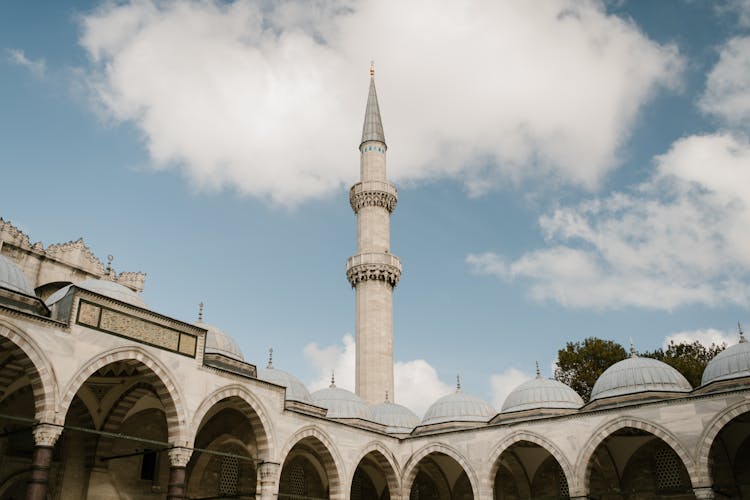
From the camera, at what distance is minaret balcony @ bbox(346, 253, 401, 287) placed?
89.1 feet

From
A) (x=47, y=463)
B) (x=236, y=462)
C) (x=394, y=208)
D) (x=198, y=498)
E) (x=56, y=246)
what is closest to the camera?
(x=47, y=463)

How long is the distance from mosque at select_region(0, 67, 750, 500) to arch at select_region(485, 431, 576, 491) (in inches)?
1.6

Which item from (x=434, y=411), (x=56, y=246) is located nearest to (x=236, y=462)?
(x=434, y=411)

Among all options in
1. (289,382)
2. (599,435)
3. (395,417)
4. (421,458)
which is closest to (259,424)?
(289,382)

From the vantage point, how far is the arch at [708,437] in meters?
15.9

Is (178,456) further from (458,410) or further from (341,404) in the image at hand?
(458,410)

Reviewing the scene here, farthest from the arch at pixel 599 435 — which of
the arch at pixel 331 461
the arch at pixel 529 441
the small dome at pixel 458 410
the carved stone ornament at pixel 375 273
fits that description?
the carved stone ornament at pixel 375 273

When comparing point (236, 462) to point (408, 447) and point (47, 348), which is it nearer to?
point (408, 447)

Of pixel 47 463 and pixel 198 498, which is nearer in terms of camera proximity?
pixel 47 463

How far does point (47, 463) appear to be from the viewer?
39.5 ft

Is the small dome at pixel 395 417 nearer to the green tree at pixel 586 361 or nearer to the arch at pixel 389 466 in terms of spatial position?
the arch at pixel 389 466

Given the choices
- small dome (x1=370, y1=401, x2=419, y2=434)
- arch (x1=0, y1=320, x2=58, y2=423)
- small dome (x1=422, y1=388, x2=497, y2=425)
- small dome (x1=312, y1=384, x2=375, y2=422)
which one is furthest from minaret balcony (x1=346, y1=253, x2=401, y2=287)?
arch (x1=0, y1=320, x2=58, y2=423)

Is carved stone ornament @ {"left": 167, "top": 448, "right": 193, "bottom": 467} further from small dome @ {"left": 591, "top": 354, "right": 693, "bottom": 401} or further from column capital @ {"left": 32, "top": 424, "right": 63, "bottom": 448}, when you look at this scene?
small dome @ {"left": 591, "top": 354, "right": 693, "bottom": 401}

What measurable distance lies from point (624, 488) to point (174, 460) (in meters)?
13.0
